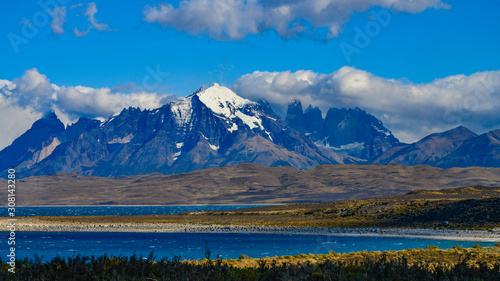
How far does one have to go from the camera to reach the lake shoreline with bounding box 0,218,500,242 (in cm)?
7544

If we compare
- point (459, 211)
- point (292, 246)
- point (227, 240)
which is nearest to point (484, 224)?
point (459, 211)

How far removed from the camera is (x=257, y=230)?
3935 inches

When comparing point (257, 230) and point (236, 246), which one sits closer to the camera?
point (236, 246)

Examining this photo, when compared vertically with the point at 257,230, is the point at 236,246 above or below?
below

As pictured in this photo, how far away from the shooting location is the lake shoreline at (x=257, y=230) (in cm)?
7544

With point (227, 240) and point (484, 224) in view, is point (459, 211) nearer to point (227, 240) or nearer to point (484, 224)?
point (484, 224)

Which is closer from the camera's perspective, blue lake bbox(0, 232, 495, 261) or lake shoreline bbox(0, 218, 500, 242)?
blue lake bbox(0, 232, 495, 261)

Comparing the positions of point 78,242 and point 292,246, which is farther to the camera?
point 78,242

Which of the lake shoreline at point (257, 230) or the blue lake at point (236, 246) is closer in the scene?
the blue lake at point (236, 246)

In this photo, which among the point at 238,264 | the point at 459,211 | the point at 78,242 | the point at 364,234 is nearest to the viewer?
the point at 238,264

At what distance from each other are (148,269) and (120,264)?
1.37m

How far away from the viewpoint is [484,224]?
8469 centimetres

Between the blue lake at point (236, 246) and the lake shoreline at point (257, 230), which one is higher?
the lake shoreline at point (257, 230)

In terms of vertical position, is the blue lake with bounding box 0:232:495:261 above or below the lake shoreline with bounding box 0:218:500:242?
below
